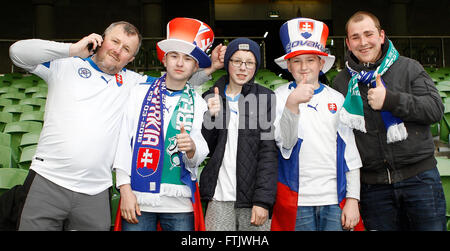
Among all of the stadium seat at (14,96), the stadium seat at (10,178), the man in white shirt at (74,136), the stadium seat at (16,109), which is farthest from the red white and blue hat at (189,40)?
the stadium seat at (14,96)

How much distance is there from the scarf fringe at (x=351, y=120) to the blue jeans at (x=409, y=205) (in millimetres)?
378

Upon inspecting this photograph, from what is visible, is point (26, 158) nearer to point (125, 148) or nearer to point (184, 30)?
point (125, 148)

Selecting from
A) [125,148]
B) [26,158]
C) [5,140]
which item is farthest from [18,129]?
[125,148]

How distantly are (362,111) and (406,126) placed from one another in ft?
0.91

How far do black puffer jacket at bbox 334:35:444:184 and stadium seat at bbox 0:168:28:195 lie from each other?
2.20 meters

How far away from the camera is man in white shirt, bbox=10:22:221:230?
2064 mm

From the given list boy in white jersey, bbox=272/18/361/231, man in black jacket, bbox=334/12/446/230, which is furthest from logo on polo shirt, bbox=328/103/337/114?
man in black jacket, bbox=334/12/446/230

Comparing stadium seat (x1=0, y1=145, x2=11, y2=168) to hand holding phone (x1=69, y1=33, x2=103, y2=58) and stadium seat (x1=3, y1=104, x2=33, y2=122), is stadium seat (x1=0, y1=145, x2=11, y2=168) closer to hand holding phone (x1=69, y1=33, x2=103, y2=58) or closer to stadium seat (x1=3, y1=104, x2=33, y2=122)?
hand holding phone (x1=69, y1=33, x2=103, y2=58)

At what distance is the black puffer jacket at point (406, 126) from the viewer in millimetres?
2104

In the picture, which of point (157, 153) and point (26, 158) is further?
point (26, 158)

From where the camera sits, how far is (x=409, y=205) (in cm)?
217

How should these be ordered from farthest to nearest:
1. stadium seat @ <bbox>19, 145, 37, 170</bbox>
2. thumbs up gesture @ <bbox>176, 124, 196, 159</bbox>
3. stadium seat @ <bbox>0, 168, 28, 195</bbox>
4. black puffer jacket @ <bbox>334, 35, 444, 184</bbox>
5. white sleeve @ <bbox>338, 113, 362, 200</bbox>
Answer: stadium seat @ <bbox>19, 145, 37, 170</bbox>
stadium seat @ <bbox>0, 168, 28, 195</bbox>
white sleeve @ <bbox>338, 113, 362, 200</bbox>
black puffer jacket @ <bbox>334, 35, 444, 184</bbox>
thumbs up gesture @ <bbox>176, 124, 196, 159</bbox>

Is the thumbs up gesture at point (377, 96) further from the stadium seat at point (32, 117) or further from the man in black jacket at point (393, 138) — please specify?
the stadium seat at point (32, 117)
